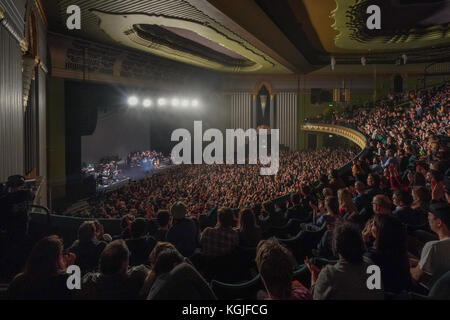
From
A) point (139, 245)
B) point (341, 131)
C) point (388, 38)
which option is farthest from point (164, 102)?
point (139, 245)

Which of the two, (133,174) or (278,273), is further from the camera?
(133,174)

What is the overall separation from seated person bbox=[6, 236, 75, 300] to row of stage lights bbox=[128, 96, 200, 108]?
16.2 meters

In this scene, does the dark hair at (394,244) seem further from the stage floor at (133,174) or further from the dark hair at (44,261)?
the stage floor at (133,174)

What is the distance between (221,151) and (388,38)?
45.8 ft

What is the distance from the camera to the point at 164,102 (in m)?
21.8

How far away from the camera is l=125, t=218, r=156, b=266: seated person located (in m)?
3.80

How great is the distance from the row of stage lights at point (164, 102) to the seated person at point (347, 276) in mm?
16886

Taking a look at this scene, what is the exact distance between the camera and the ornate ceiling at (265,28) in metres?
10.5

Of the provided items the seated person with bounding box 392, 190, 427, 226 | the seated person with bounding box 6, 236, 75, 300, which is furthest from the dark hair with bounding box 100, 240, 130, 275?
the seated person with bounding box 392, 190, 427, 226

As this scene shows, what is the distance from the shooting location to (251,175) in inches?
637

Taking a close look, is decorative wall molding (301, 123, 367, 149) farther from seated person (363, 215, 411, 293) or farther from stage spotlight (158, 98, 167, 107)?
seated person (363, 215, 411, 293)

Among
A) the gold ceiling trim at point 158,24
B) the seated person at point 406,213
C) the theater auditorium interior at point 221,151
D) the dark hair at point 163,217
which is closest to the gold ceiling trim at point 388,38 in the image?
the theater auditorium interior at point 221,151

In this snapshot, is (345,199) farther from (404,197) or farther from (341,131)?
(341,131)
